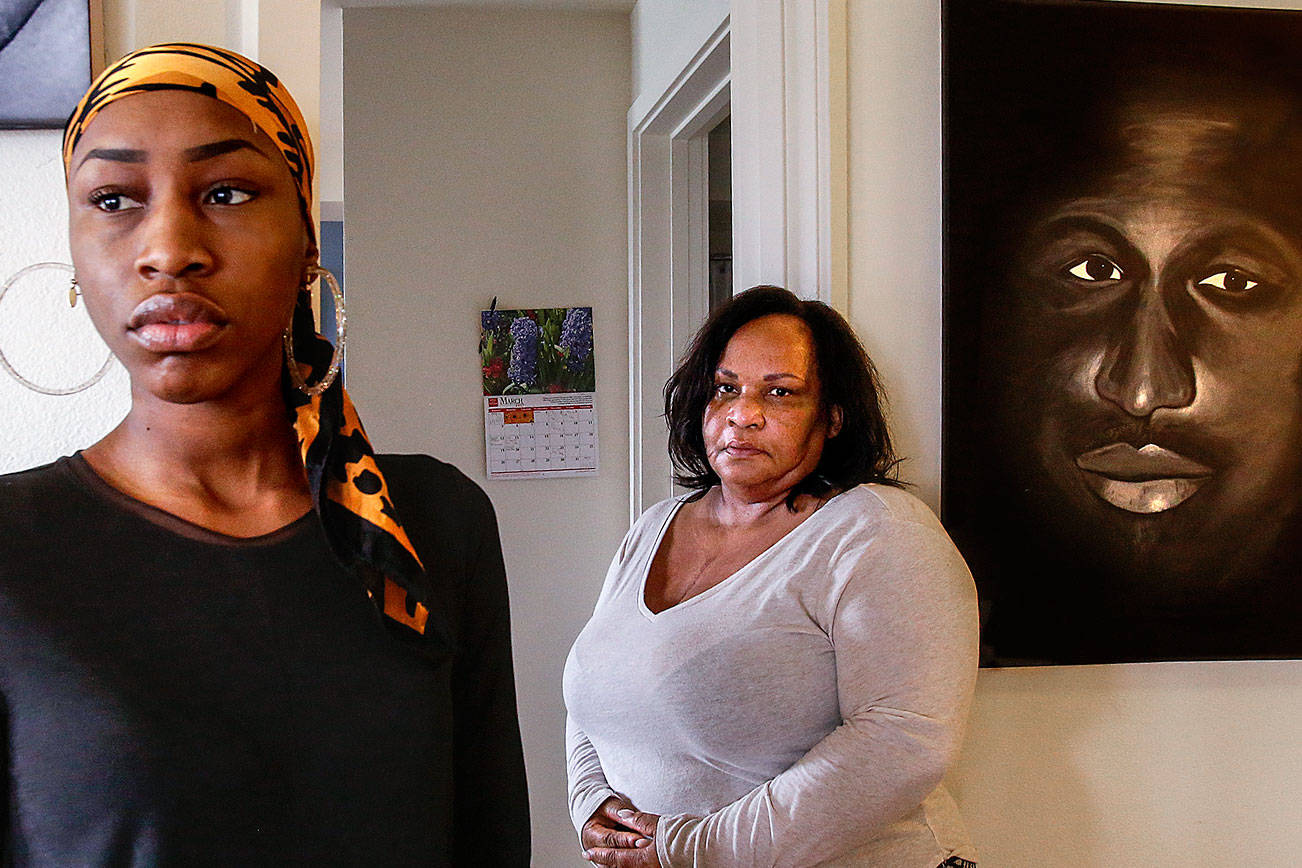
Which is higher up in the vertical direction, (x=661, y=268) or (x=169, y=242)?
(x=661, y=268)

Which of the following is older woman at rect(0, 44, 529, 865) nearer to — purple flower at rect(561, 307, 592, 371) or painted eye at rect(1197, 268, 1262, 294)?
painted eye at rect(1197, 268, 1262, 294)

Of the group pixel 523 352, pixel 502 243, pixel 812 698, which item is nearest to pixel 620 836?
pixel 812 698

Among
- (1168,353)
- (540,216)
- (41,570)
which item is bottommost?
(41,570)

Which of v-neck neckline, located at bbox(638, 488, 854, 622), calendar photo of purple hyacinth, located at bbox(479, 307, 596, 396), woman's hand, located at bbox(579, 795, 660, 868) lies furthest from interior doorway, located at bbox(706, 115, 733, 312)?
woman's hand, located at bbox(579, 795, 660, 868)

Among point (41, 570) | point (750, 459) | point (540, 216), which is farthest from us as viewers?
point (540, 216)

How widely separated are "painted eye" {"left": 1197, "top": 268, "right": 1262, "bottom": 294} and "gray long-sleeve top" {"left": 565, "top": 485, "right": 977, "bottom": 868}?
0.57m

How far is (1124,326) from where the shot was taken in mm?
1472

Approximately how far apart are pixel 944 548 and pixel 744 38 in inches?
31.8

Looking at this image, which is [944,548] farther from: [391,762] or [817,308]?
[391,762]

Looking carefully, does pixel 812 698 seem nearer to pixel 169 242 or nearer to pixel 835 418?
pixel 835 418

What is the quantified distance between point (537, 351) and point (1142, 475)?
5.57 ft

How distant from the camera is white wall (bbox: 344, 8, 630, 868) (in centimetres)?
276

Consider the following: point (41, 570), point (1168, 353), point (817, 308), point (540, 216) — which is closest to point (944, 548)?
point (817, 308)

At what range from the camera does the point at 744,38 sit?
1.57 meters
